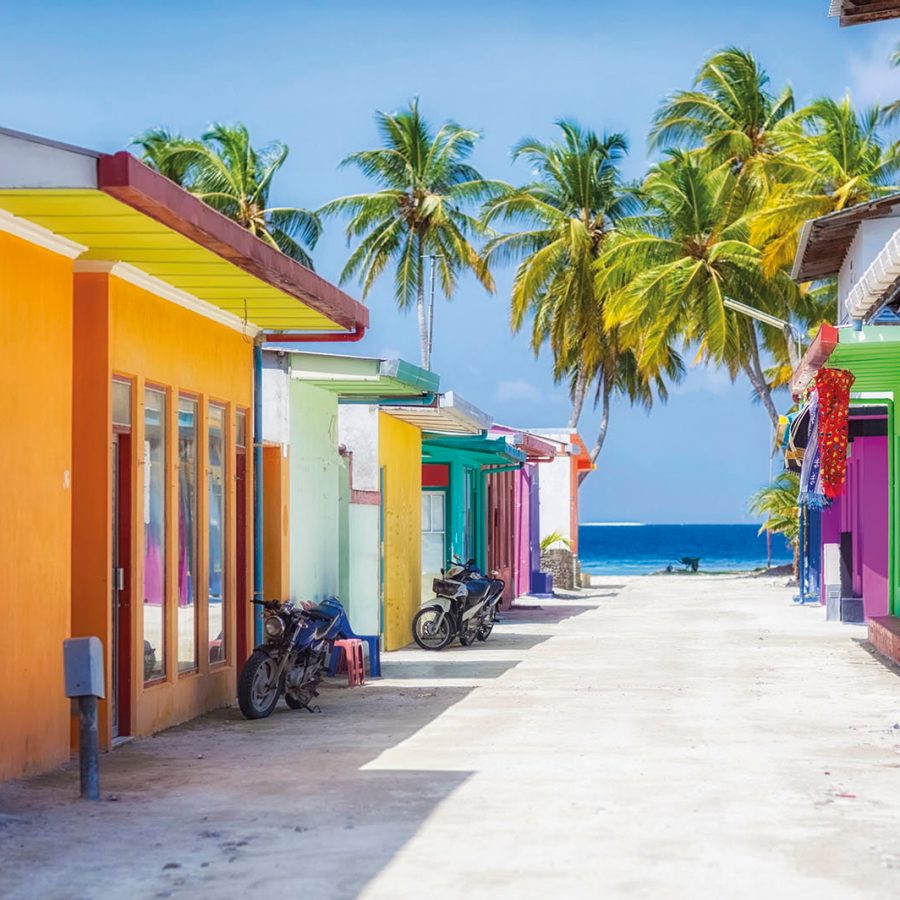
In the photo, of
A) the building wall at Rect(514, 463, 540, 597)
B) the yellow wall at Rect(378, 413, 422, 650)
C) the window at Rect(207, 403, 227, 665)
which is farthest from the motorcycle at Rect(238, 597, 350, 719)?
the building wall at Rect(514, 463, 540, 597)

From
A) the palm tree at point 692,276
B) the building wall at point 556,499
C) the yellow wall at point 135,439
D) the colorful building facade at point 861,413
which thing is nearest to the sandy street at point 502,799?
the yellow wall at point 135,439

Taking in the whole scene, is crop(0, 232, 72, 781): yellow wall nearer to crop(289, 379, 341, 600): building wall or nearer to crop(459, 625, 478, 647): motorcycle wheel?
crop(289, 379, 341, 600): building wall

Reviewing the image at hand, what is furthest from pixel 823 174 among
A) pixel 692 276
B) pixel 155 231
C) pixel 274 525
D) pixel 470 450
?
pixel 155 231

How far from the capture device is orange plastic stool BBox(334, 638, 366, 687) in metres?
15.1

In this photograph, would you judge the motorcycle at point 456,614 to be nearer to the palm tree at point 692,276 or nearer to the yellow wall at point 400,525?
the yellow wall at point 400,525

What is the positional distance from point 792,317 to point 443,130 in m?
12.2

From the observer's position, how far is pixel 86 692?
8781 mm

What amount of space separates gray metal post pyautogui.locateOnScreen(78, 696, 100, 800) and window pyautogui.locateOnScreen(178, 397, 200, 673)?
3345 mm

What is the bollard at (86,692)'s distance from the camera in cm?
870

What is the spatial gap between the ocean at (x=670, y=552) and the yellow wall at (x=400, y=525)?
212 ft

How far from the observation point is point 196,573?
1266cm

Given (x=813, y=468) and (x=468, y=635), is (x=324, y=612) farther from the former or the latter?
(x=813, y=468)

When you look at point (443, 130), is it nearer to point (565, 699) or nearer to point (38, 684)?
point (565, 699)

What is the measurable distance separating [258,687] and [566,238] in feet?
112
